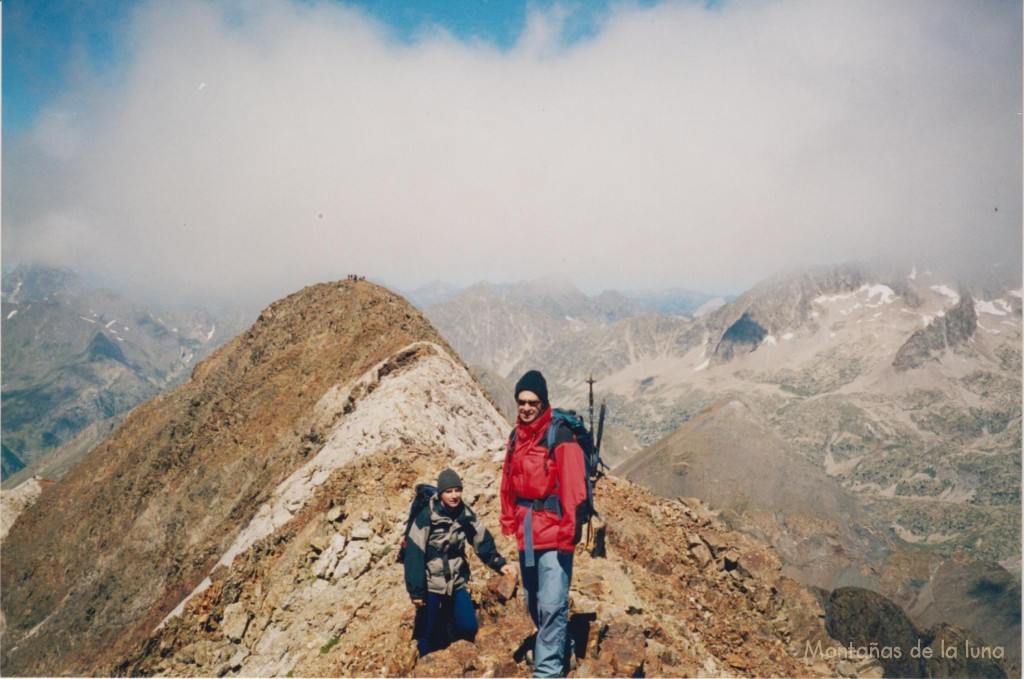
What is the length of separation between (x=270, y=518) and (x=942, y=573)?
183700mm

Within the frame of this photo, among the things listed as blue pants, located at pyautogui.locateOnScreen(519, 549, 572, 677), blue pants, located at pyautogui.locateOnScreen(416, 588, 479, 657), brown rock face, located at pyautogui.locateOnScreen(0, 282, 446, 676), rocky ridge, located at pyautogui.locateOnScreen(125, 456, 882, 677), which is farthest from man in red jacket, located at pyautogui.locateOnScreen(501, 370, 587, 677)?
brown rock face, located at pyautogui.locateOnScreen(0, 282, 446, 676)

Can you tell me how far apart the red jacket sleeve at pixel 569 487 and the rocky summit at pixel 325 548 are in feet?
10.8

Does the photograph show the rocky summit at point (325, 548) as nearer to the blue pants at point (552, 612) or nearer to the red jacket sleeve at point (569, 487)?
the blue pants at point (552, 612)

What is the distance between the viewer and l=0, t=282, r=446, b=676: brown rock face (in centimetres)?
2948

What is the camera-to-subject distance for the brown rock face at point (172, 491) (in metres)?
29.5

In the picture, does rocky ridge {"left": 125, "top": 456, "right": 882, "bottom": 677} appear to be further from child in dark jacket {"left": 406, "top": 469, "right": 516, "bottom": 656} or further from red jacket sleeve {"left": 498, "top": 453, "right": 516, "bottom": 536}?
red jacket sleeve {"left": 498, "top": 453, "right": 516, "bottom": 536}

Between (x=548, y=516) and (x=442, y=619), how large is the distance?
13.8ft

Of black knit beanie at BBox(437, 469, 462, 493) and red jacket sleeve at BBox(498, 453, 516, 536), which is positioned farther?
black knit beanie at BBox(437, 469, 462, 493)

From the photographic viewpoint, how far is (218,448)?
3478cm

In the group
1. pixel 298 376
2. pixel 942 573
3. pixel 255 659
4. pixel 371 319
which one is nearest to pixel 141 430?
pixel 298 376

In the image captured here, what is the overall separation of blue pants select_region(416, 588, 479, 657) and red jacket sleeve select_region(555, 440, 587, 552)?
10.9 ft

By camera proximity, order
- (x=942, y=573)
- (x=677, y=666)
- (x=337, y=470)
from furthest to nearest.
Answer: (x=942, y=573) → (x=337, y=470) → (x=677, y=666)

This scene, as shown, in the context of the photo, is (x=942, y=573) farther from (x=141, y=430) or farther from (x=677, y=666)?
(x=141, y=430)

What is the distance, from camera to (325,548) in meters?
14.6
